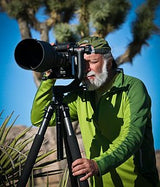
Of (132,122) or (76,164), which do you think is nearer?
(76,164)

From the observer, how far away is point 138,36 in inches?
371

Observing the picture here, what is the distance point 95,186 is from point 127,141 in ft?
2.03

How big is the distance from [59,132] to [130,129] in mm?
372

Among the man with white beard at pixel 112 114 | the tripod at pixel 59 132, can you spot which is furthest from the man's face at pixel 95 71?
the tripod at pixel 59 132

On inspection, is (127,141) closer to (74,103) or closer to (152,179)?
(152,179)

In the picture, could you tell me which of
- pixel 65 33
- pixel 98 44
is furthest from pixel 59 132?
pixel 65 33

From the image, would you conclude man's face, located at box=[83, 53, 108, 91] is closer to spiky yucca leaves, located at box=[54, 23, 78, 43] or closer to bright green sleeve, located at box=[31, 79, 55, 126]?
bright green sleeve, located at box=[31, 79, 55, 126]

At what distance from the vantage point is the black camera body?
158 cm

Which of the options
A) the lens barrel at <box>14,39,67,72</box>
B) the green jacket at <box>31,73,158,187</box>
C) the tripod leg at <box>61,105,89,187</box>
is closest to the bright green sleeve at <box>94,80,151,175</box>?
the green jacket at <box>31,73,158,187</box>

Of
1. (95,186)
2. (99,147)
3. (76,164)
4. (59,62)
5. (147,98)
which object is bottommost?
(95,186)

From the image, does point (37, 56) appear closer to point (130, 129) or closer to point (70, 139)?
point (70, 139)

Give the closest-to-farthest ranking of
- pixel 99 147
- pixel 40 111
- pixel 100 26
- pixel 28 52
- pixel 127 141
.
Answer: pixel 127 141, pixel 28 52, pixel 99 147, pixel 40 111, pixel 100 26

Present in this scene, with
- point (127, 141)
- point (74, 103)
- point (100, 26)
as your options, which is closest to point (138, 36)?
point (100, 26)

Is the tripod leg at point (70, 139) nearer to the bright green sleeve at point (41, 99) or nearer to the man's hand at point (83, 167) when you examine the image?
the man's hand at point (83, 167)
